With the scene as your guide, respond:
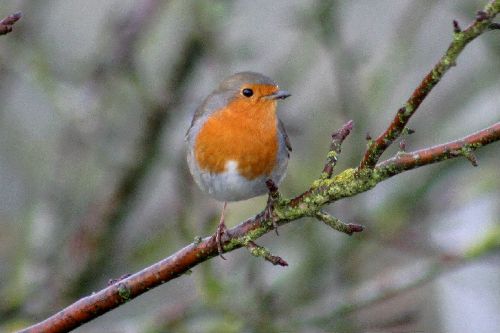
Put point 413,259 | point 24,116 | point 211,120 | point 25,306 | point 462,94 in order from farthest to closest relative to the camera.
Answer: point 24,116
point 413,259
point 462,94
point 25,306
point 211,120

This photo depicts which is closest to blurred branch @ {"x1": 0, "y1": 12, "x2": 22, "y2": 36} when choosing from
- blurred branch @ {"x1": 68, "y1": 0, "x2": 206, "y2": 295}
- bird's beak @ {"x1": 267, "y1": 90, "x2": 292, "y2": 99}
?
bird's beak @ {"x1": 267, "y1": 90, "x2": 292, "y2": 99}

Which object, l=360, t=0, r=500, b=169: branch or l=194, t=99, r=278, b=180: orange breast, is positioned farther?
l=194, t=99, r=278, b=180: orange breast

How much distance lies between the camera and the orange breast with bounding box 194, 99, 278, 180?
3756 millimetres

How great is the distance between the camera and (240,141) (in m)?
3.80

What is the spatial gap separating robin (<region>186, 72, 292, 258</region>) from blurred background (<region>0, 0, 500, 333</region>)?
0.65 meters

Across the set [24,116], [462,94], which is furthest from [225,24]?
[24,116]

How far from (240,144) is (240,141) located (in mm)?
19

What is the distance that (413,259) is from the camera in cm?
655

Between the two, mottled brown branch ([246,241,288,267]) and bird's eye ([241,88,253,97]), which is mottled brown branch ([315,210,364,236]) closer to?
mottled brown branch ([246,241,288,267])

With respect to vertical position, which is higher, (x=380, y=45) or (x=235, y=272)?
(x=380, y=45)

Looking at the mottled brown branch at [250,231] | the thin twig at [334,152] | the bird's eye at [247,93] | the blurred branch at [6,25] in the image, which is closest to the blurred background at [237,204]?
the bird's eye at [247,93]

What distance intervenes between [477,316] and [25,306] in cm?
267

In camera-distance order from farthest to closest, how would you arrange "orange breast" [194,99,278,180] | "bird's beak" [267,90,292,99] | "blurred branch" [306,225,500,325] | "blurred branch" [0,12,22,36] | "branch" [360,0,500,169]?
"blurred branch" [306,225,500,325], "bird's beak" [267,90,292,99], "orange breast" [194,99,278,180], "blurred branch" [0,12,22,36], "branch" [360,0,500,169]

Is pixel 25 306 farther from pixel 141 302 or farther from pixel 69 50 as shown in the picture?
pixel 69 50
